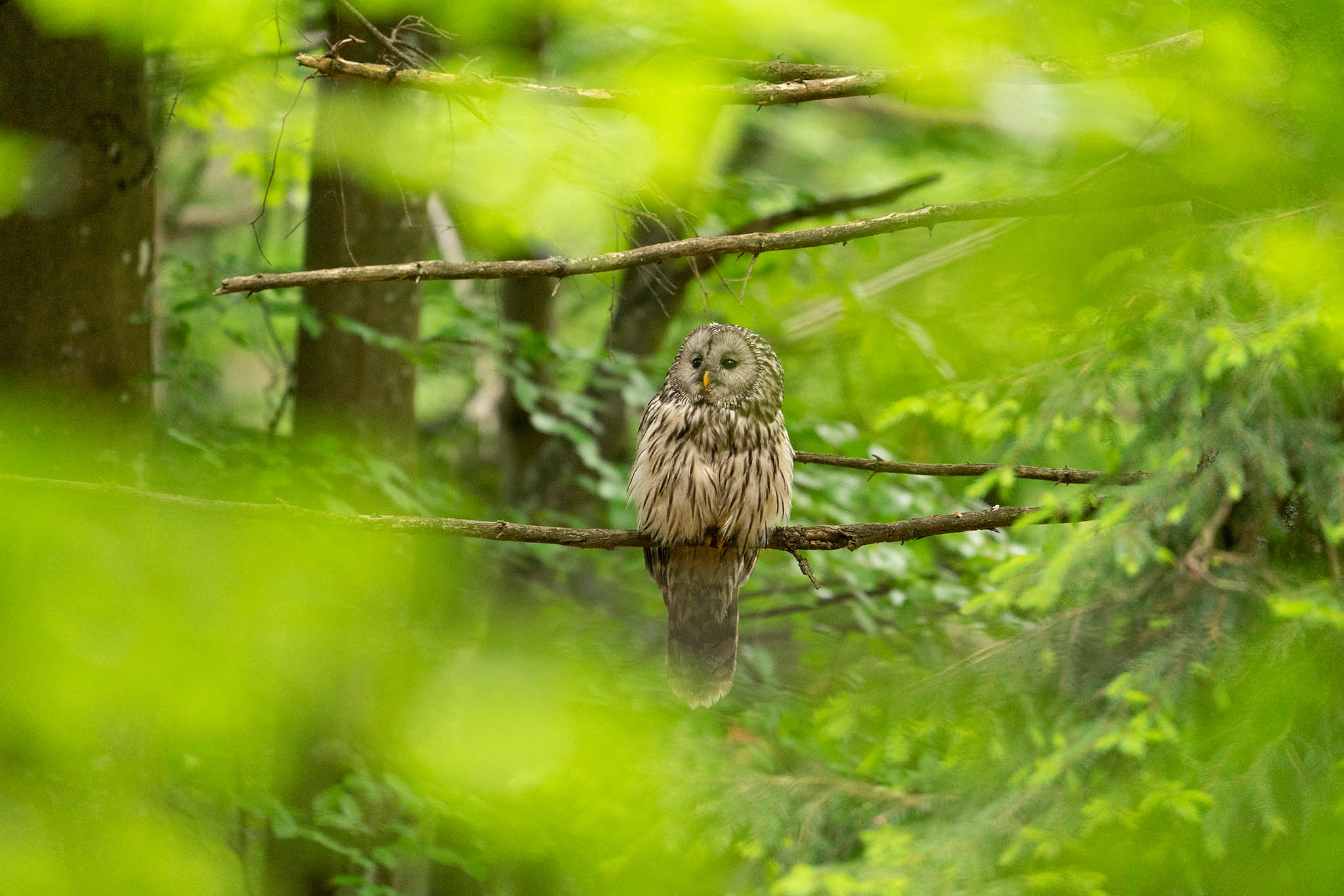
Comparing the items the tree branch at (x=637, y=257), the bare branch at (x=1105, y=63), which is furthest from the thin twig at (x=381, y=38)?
the bare branch at (x=1105, y=63)

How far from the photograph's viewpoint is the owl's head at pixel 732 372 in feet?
10.1

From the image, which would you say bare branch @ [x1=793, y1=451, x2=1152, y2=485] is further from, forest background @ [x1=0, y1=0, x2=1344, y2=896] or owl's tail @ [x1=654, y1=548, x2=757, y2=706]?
owl's tail @ [x1=654, y1=548, x2=757, y2=706]

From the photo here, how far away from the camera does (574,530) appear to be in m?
2.11

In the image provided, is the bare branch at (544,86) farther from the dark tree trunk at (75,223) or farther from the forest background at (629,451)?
the dark tree trunk at (75,223)

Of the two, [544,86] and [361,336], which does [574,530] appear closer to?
[544,86]

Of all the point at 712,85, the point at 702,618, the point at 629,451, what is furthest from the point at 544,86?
the point at 629,451

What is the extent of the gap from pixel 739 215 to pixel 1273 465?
2.31 m

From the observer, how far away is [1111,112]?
110 cm

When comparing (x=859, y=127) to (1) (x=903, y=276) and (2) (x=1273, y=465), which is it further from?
(1) (x=903, y=276)

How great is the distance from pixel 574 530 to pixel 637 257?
0.57 meters

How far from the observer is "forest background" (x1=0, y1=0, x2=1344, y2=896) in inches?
40.8

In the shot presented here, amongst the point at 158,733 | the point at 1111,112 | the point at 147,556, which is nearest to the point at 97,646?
the point at 147,556

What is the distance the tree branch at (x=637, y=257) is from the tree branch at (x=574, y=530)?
385mm

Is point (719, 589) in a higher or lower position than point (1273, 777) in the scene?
higher
